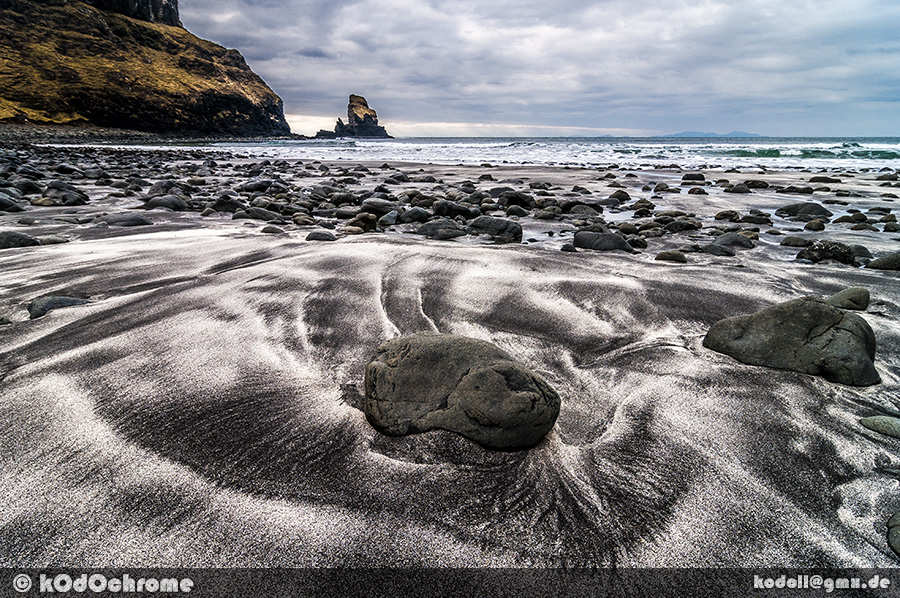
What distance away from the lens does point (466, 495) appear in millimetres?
1183

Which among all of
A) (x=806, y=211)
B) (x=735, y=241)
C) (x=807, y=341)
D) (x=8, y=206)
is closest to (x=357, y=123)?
(x=8, y=206)

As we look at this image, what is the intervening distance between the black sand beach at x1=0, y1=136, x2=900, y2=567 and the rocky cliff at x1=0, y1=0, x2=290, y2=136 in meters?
49.0

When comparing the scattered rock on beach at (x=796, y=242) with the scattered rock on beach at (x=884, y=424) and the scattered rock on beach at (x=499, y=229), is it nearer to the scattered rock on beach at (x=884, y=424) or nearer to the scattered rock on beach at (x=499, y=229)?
the scattered rock on beach at (x=499, y=229)

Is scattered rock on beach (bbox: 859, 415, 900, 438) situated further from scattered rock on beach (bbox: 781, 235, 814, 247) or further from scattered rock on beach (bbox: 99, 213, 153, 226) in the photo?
scattered rock on beach (bbox: 99, 213, 153, 226)

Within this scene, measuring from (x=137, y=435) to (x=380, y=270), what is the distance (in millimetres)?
1951

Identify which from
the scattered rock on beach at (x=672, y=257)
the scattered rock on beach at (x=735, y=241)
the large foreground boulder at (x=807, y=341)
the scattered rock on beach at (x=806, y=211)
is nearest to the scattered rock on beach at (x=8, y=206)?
the scattered rock on beach at (x=672, y=257)

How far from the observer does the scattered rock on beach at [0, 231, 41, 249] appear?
11.9 feet

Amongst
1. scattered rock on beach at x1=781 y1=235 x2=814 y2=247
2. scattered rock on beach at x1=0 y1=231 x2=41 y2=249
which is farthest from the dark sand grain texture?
scattered rock on beach at x1=781 y1=235 x2=814 y2=247

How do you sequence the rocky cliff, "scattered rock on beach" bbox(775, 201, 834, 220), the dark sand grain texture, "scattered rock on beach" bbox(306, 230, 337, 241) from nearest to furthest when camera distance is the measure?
the dark sand grain texture → "scattered rock on beach" bbox(306, 230, 337, 241) → "scattered rock on beach" bbox(775, 201, 834, 220) → the rocky cliff

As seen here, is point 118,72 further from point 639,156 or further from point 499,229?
point 499,229

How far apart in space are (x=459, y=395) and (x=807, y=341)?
5.24 feet

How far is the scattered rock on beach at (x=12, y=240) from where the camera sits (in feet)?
11.9

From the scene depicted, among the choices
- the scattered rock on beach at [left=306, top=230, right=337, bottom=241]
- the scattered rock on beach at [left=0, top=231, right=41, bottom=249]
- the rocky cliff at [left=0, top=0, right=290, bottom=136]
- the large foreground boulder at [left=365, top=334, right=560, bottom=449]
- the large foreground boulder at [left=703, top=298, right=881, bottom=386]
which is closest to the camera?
the large foreground boulder at [left=365, top=334, right=560, bottom=449]

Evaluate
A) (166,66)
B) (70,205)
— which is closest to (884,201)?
(70,205)
